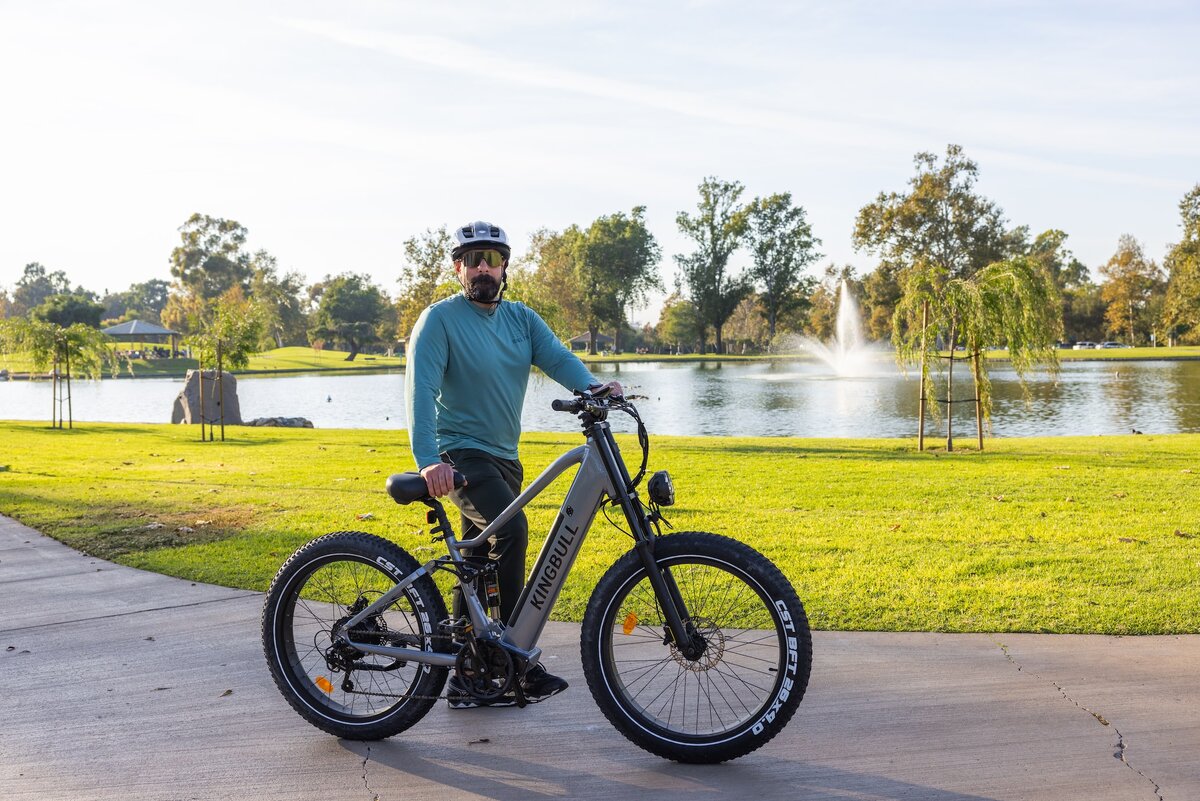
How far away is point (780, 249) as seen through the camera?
92.1 metres

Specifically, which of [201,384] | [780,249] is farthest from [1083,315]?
[201,384]

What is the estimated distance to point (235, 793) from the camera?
11.2ft

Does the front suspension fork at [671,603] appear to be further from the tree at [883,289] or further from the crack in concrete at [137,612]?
the tree at [883,289]

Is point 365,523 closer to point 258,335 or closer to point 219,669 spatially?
point 219,669

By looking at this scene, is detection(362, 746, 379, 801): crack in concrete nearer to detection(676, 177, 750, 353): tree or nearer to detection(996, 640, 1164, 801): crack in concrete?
detection(996, 640, 1164, 801): crack in concrete

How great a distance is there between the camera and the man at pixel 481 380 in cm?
395

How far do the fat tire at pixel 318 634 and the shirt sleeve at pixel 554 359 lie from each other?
0.94 meters

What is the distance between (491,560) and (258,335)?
68.9 ft

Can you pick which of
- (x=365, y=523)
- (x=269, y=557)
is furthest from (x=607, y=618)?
(x=365, y=523)

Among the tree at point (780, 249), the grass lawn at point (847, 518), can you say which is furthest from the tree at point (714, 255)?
the grass lawn at point (847, 518)

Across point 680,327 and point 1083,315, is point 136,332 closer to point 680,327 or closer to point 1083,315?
point 680,327

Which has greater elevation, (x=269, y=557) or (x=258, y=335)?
(x=258, y=335)

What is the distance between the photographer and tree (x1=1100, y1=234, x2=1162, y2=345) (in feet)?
297

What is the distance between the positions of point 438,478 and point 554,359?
0.80 m
